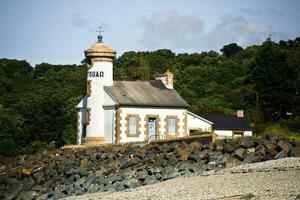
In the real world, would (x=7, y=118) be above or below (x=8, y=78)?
below

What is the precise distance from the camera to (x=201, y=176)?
28.6 meters

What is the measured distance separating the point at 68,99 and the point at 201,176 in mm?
47921

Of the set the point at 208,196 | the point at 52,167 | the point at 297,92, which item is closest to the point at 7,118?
the point at 297,92

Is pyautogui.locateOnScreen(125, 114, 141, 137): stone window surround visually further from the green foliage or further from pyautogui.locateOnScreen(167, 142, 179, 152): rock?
the green foliage

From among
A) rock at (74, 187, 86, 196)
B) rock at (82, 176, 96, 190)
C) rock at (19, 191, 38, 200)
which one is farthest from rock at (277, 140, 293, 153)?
rock at (19, 191, 38, 200)

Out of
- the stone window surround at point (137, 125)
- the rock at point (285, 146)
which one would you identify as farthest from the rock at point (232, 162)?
the stone window surround at point (137, 125)

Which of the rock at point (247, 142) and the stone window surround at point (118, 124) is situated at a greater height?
the stone window surround at point (118, 124)

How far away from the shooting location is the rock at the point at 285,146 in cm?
3033

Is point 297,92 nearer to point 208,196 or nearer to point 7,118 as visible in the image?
point 7,118

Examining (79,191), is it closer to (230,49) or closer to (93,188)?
(93,188)

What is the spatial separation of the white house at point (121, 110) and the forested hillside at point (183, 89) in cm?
513

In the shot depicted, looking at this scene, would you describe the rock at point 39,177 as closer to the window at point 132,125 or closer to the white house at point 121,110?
the white house at point 121,110

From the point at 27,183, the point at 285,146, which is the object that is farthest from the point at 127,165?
the point at 285,146

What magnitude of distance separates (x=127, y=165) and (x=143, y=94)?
13307 millimetres
